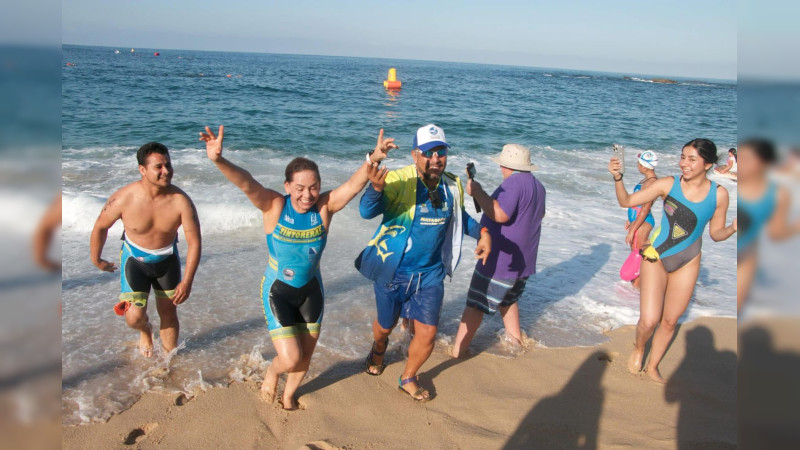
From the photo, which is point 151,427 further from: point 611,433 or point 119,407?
point 611,433

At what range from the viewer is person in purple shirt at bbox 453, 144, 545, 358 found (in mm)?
4645

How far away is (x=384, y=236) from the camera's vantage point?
4.27 meters

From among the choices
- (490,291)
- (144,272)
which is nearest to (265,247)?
(144,272)

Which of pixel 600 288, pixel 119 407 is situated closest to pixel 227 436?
pixel 119 407

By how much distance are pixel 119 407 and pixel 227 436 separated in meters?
0.96

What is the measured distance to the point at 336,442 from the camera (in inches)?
153

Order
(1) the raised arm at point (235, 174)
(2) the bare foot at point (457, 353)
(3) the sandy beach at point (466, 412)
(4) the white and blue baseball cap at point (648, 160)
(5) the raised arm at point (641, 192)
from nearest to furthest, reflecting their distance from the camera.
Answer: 1. (1) the raised arm at point (235, 174)
2. (3) the sandy beach at point (466, 412)
3. (5) the raised arm at point (641, 192)
4. (2) the bare foot at point (457, 353)
5. (4) the white and blue baseball cap at point (648, 160)

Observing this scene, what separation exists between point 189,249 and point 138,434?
4.65 ft

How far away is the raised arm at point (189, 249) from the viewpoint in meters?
4.52

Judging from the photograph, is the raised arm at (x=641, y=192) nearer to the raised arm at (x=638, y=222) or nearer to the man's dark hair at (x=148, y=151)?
the raised arm at (x=638, y=222)

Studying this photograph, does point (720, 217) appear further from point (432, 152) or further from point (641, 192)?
point (432, 152)

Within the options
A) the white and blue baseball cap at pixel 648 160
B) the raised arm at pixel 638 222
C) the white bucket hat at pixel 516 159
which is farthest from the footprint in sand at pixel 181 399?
the white and blue baseball cap at pixel 648 160

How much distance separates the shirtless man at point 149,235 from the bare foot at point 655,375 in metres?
4.00

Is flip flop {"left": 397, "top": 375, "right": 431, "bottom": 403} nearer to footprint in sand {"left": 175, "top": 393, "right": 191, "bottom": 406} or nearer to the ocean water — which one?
the ocean water
